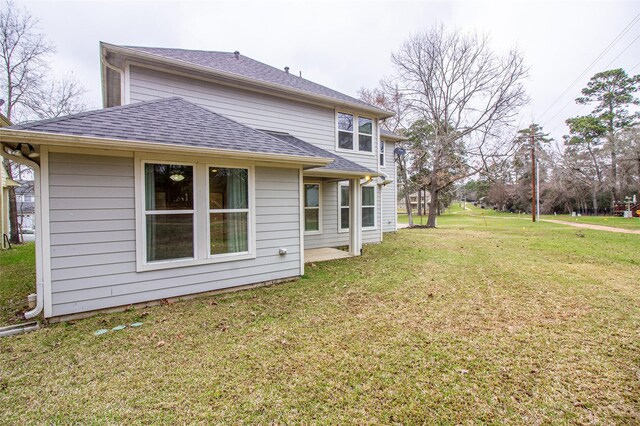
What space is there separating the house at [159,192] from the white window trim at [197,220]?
0.02 m

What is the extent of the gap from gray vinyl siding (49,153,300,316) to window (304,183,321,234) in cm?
486

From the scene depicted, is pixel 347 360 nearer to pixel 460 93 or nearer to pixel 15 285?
pixel 15 285

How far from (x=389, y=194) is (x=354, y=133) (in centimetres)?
584

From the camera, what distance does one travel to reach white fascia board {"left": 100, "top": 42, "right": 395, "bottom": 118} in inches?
234

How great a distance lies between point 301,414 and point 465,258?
738cm

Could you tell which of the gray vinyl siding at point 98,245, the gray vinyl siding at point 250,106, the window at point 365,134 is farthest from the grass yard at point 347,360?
the window at point 365,134

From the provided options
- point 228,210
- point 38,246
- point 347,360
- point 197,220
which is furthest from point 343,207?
point 38,246

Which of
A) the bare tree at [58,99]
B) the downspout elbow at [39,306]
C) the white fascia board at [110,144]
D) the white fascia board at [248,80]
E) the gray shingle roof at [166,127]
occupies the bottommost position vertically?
the downspout elbow at [39,306]

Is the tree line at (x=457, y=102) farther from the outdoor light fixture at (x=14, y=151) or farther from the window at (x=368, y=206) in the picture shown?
the outdoor light fixture at (x=14, y=151)

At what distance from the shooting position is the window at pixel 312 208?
962 centimetres


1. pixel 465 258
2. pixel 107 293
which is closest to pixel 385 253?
pixel 465 258

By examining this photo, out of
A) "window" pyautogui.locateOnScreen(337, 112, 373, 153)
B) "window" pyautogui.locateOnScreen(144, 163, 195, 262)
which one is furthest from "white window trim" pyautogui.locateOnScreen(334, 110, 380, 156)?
"window" pyautogui.locateOnScreen(144, 163, 195, 262)

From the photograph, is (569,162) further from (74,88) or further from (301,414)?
(74,88)

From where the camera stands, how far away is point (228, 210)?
5.20 metres
